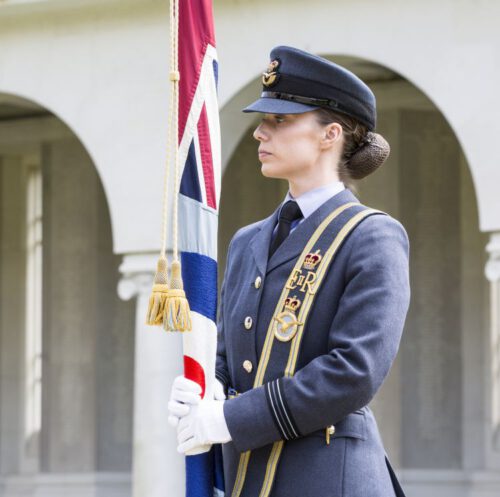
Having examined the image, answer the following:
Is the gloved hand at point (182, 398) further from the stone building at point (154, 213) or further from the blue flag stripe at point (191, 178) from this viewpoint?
the stone building at point (154, 213)

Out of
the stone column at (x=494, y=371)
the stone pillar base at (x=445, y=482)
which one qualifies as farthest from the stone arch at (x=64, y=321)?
the stone column at (x=494, y=371)

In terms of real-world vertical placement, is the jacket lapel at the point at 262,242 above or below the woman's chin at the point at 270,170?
below

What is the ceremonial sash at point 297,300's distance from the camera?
2.95 metres

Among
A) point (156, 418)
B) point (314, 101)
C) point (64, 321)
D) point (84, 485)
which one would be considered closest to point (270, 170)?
point (314, 101)

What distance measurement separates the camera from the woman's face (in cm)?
303

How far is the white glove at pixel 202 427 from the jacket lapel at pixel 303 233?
1.22ft

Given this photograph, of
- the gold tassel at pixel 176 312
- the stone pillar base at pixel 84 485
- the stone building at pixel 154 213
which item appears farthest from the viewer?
the stone pillar base at pixel 84 485

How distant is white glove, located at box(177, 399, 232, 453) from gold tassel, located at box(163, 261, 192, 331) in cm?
17

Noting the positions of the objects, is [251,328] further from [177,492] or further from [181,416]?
[177,492]

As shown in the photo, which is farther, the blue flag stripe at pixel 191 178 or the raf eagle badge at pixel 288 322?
the blue flag stripe at pixel 191 178

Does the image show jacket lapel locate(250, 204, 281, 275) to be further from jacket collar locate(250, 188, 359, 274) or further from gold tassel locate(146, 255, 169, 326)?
gold tassel locate(146, 255, 169, 326)

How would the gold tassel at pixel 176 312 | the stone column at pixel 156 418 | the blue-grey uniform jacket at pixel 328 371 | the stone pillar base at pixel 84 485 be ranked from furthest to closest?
the stone pillar base at pixel 84 485 < the stone column at pixel 156 418 < the gold tassel at pixel 176 312 < the blue-grey uniform jacket at pixel 328 371

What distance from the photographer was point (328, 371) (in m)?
2.81

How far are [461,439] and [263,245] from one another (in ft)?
30.6
